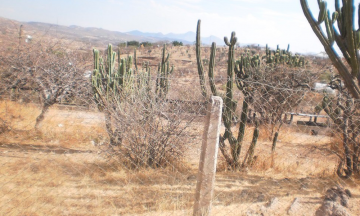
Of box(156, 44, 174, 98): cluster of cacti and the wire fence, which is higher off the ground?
box(156, 44, 174, 98): cluster of cacti

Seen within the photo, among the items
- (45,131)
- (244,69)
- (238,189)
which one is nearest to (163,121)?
(238,189)

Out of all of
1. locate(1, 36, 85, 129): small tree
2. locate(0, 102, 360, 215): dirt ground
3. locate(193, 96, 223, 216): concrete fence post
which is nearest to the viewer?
locate(193, 96, 223, 216): concrete fence post

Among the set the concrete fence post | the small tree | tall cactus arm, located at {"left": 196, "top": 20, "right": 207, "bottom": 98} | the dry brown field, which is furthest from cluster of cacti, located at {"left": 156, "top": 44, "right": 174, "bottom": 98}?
the concrete fence post

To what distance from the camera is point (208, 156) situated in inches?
97.6

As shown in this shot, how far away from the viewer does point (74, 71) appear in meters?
7.39

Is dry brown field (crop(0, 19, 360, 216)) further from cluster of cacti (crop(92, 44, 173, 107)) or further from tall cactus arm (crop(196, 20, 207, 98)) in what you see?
cluster of cacti (crop(92, 44, 173, 107))

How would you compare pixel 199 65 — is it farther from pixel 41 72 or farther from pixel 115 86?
pixel 41 72

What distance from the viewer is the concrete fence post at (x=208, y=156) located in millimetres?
2422

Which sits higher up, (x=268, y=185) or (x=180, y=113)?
(x=180, y=113)

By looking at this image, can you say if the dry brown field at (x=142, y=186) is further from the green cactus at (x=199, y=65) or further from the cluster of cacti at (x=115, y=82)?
the cluster of cacti at (x=115, y=82)

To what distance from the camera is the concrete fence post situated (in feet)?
7.95

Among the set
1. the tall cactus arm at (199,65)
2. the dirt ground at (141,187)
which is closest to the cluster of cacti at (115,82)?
the tall cactus arm at (199,65)

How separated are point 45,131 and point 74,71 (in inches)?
80.1

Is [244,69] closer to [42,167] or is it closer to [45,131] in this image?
[42,167]
